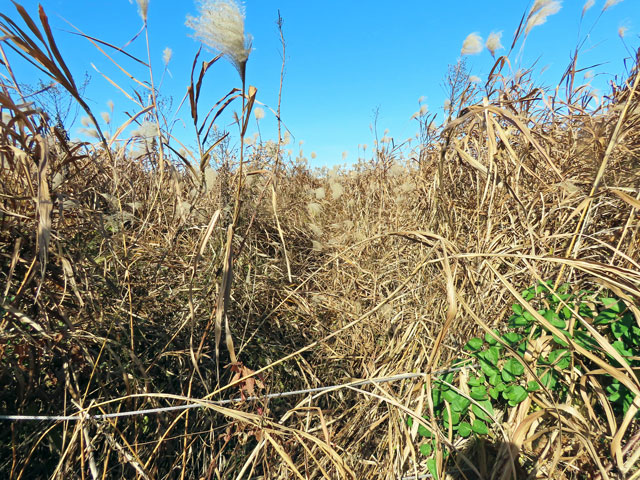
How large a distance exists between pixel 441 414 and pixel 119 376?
1027mm

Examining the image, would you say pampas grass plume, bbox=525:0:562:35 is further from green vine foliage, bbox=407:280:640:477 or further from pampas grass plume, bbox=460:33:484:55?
green vine foliage, bbox=407:280:640:477

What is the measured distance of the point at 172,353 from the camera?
1.17m

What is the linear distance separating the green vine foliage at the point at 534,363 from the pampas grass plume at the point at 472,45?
1310mm

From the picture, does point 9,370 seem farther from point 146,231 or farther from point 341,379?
point 341,379

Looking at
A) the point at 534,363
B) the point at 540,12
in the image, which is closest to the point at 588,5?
the point at 540,12

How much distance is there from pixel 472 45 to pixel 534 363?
1.55 metres

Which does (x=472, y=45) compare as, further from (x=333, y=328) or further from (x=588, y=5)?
(x=333, y=328)

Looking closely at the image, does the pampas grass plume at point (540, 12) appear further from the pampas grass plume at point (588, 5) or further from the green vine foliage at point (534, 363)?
the green vine foliage at point (534, 363)

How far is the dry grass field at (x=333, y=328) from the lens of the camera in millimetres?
881

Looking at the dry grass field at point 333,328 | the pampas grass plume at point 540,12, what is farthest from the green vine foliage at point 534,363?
the pampas grass plume at point 540,12

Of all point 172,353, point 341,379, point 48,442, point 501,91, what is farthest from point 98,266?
point 501,91

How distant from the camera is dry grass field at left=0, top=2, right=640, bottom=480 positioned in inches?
34.7

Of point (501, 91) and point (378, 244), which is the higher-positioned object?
point (501, 91)

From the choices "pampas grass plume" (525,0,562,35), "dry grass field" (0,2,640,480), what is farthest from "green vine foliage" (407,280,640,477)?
"pampas grass plume" (525,0,562,35)
